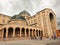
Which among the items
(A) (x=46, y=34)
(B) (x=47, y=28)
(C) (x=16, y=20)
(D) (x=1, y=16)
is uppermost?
(D) (x=1, y=16)

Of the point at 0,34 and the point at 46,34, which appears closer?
the point at 0,34

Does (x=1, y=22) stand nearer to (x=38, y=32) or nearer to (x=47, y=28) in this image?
(x=38, y=32)

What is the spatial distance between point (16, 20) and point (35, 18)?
63.4 feet

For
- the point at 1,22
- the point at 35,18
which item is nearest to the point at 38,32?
the point at 35,18

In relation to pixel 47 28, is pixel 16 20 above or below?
above

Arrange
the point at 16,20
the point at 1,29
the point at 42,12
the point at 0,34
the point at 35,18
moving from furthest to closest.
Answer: the point at 35,18 < the point at 42,12 < the point at 16,20 < the point at 0,34 < the point at 1,29

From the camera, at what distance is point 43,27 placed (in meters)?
57.7

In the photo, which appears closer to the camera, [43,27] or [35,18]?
[43,27]

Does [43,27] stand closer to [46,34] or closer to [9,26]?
[46,34]

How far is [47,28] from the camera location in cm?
5528

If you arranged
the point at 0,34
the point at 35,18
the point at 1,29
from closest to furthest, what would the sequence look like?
the point at 1,29, the point at 0,34, the point at 35,18

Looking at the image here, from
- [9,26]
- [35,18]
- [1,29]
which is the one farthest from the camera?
[35,18]

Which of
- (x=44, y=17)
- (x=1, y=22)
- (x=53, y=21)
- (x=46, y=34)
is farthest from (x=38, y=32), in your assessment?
(x=1, y=22)

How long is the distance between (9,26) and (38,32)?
17615mm
